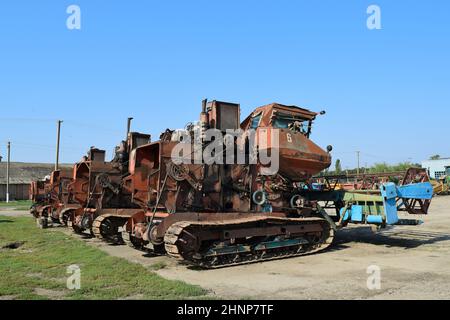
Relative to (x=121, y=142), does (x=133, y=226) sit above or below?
below

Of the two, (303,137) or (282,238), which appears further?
(303,137)

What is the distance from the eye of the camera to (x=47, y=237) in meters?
15.1

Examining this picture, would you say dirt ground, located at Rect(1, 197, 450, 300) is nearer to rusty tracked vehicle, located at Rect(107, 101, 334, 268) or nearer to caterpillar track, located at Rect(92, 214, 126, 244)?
caterpillar track, located at Rect(92, 214, 126, 244)

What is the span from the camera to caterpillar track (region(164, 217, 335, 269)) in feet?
29.2

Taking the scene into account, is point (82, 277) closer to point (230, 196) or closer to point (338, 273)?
point (230, 196)

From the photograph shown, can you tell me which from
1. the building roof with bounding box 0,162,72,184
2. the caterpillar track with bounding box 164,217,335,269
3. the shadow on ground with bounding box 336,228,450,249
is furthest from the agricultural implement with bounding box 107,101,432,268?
the building roof with bounding box 0,162,72,184

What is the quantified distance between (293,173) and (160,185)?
3.65m

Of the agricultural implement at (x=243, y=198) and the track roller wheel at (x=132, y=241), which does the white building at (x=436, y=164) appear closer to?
the agricultural implement at (x=243, y=198)

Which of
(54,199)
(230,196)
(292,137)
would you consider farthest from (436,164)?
(230,196)

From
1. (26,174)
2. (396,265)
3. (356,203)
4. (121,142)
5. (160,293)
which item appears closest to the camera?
(160,293)

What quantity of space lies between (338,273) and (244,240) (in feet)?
8.39

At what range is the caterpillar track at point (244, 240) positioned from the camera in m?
8.91
